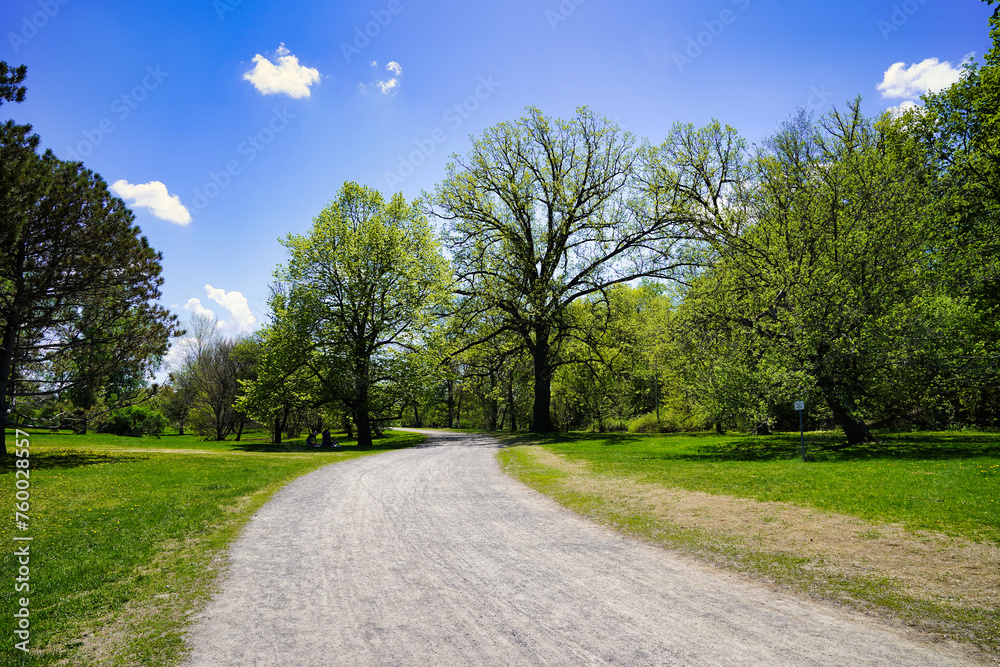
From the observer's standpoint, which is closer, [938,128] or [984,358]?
[984,358]

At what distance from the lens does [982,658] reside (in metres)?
3.88

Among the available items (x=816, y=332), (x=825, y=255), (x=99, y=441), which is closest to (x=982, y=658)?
(x=816, y=332)

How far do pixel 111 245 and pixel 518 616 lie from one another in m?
19.9

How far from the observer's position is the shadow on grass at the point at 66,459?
51.4 ft

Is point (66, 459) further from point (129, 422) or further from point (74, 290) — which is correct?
point (129, 422)

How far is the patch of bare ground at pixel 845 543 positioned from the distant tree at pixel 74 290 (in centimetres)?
1840

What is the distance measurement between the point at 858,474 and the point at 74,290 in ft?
80.6

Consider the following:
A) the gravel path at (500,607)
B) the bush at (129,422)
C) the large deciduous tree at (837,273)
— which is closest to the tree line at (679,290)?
the large deciduous tree at (837,273)

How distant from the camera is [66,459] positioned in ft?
58.7

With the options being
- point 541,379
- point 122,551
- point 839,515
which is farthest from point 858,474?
point 541,379

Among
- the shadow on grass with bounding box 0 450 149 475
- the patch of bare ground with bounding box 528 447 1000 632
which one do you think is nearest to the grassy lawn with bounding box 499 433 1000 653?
the patch of bare ground with bounding box 528 447 1000 632

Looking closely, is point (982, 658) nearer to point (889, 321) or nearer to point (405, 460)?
point (889, 321)

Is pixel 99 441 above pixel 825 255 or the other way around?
the other way around

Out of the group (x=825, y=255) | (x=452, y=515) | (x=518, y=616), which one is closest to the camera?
(x=518, y=616)
